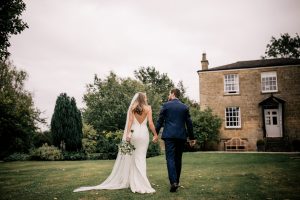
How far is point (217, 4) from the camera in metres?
17.6

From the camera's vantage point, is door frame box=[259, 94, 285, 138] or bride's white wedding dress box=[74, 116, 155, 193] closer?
bride's white wedding dress box=[74, 116, 155, 193]

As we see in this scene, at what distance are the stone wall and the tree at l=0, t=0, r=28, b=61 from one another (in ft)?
55.8

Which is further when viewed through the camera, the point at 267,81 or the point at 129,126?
the point at 267,81

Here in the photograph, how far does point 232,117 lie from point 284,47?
24615 millimetres

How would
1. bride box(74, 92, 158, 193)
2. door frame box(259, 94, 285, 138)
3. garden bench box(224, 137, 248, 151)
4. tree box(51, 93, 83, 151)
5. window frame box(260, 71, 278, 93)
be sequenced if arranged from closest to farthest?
bride box(74, 92, 158, 193)
tree box(51, 93, 83, 151)
door frame box(259, 94, 285, 138)
garden bench box(224, 137, 248, 151)
window frame box(260, 71, 278, 93)

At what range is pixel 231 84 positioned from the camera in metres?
26.2

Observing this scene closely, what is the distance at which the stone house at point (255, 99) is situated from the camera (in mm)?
24422

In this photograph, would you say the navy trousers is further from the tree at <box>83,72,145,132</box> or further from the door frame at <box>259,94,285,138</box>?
the door frame at <box>259,94,285,138</box>

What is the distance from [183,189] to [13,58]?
40.1 m

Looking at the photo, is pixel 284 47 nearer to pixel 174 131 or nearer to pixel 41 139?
pixel 41 139

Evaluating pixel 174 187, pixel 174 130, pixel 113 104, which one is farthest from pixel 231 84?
pixel 174 187

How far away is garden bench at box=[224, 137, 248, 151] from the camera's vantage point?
24.9 metres

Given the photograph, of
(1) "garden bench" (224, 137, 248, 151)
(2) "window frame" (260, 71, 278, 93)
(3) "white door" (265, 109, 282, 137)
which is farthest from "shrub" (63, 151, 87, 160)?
(2) "window frame" (260, 71, 278, 93)

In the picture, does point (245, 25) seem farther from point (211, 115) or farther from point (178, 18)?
point (211, 115)
